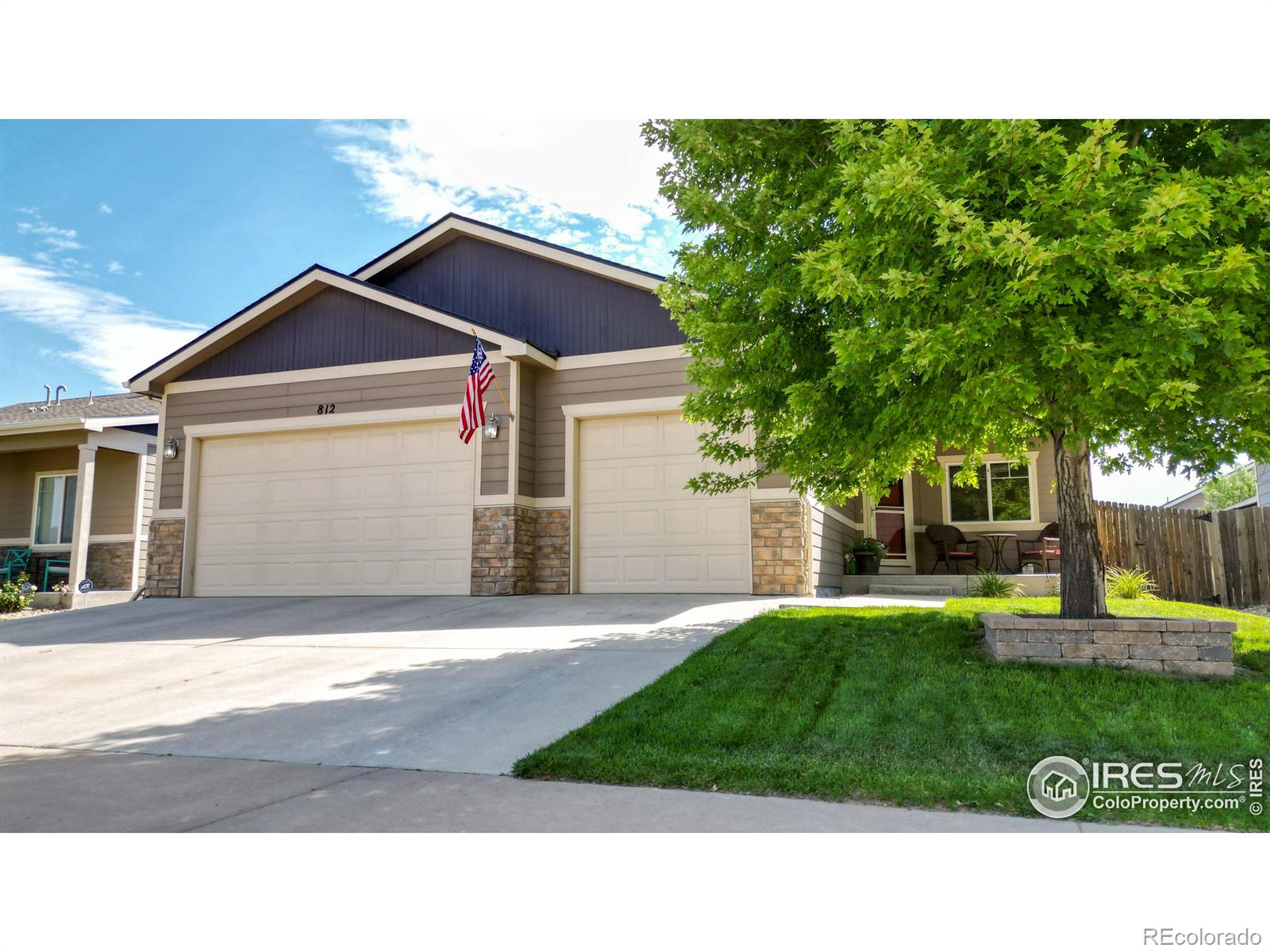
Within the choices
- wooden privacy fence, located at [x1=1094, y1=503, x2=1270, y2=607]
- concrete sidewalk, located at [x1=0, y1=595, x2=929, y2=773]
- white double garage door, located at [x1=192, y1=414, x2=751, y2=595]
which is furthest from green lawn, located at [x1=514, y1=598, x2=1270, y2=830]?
wooden privacy fence, located at [x1=1094, y1=503, x2=1270, y2=607]

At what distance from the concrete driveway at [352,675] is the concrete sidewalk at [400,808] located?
1.12 feet

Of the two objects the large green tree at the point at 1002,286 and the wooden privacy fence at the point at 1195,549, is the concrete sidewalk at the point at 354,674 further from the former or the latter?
the wooden privacy fence at the point at 1195,549

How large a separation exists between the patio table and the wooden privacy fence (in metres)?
1.83

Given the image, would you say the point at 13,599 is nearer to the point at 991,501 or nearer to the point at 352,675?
the point at 352,675

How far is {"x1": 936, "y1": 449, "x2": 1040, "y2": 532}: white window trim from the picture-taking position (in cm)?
1431

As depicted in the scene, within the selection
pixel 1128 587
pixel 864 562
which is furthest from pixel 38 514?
pixel 1128 587

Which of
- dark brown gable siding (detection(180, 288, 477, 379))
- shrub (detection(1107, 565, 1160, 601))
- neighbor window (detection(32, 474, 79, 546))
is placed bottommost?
shrub (detection(1107, 565, 1160, 601))

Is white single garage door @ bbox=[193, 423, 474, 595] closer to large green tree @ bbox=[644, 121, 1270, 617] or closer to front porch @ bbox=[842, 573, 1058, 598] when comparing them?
large green tree @ bbox=[644, 121, 1270, 617]

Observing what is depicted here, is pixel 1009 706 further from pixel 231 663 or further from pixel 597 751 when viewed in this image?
pixel 231 663

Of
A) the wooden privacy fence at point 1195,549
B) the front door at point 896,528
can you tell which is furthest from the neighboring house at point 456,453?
the wooden privacy fence at point 1195,549

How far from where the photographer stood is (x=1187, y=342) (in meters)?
4.03

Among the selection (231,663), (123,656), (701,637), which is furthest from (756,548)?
(123,656)
